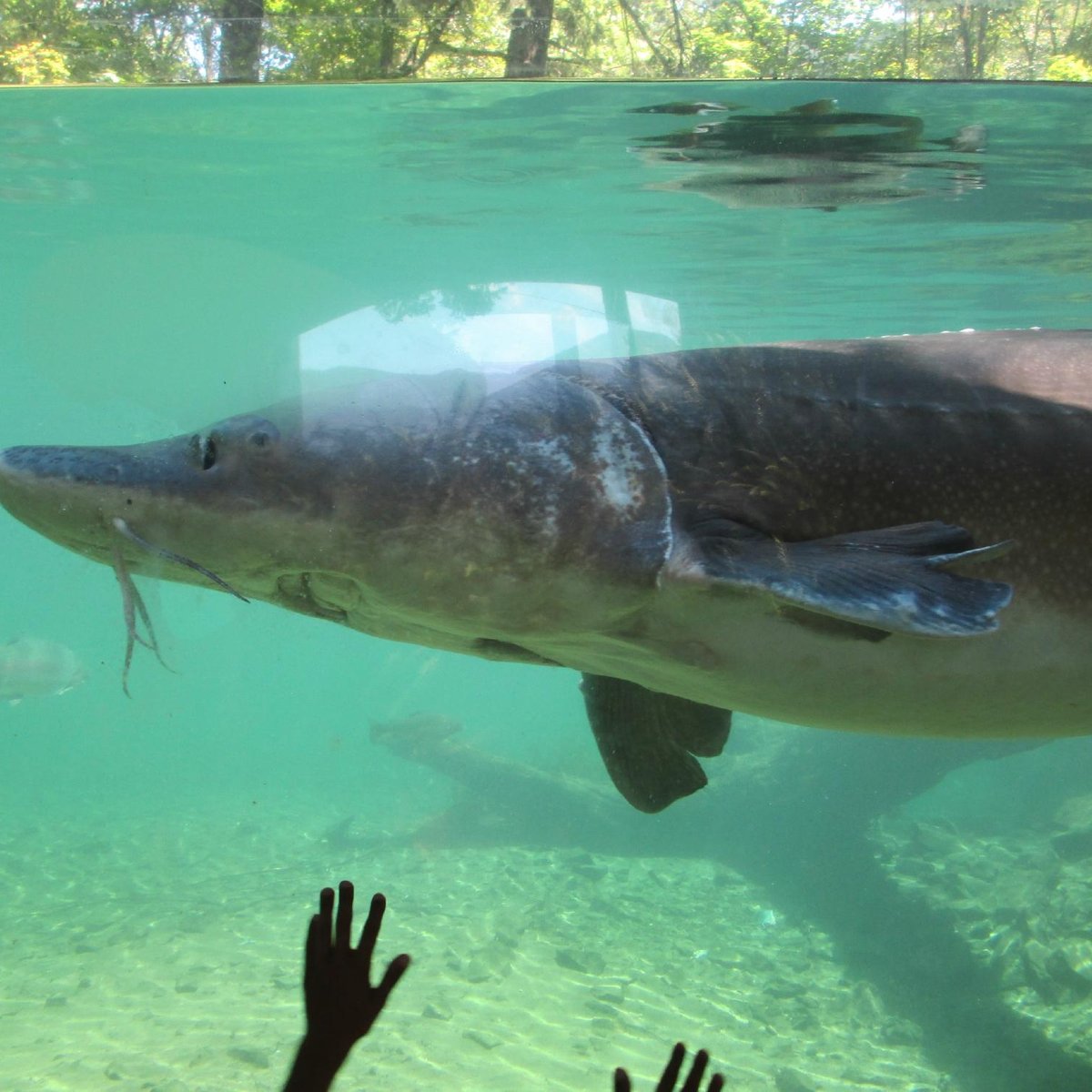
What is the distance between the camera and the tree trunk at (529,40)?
7.68 metres

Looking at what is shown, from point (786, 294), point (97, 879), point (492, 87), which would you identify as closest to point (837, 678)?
point (492, 87)

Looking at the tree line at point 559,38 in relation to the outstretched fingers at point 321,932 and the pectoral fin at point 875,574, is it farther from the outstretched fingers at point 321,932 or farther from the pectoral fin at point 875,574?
the outstretched fingers at point 321,932

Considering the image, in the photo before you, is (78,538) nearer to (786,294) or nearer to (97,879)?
(97,879)

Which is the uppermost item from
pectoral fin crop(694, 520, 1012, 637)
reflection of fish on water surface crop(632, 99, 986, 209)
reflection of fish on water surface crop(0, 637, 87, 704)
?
reflection of fish on water surface crop(632, 99, 986, 209)

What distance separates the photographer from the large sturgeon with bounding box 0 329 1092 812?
2457mm

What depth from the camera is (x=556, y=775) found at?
16.4 m

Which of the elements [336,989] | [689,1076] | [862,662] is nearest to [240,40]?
[862,662]

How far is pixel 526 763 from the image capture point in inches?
696

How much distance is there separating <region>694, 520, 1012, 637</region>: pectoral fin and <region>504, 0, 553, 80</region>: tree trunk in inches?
266

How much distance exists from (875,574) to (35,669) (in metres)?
17.0

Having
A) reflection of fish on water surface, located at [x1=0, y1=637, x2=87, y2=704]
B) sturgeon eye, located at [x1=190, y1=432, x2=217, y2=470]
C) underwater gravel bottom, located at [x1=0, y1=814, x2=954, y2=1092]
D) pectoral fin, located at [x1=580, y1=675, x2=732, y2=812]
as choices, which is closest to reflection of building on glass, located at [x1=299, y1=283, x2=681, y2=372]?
reflection of fish on water surface, located at [x1=0, y1=637, x2=87, y2=704]

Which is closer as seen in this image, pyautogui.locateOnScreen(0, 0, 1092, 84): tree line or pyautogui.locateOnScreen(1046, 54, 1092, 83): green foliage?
pyautogui.locateOnScreen(0, 0, 1092, 84): tree line

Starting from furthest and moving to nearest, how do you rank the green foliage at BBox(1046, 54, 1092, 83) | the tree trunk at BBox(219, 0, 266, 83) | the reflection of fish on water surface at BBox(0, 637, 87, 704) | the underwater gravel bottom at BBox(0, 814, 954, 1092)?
1. the reflection of fish on water surface at BBox(0, 637, 87, 704)
2. the green foliage at BBox(1046, 54, 1092, 83)
3. the underwater gravel bottom at BBox(0, 814, 954, 1092)
4. the tree trunk at BBox(219, 0, 266, 83)

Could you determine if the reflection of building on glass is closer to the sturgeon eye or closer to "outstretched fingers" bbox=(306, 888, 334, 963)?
the sturgeon eye
